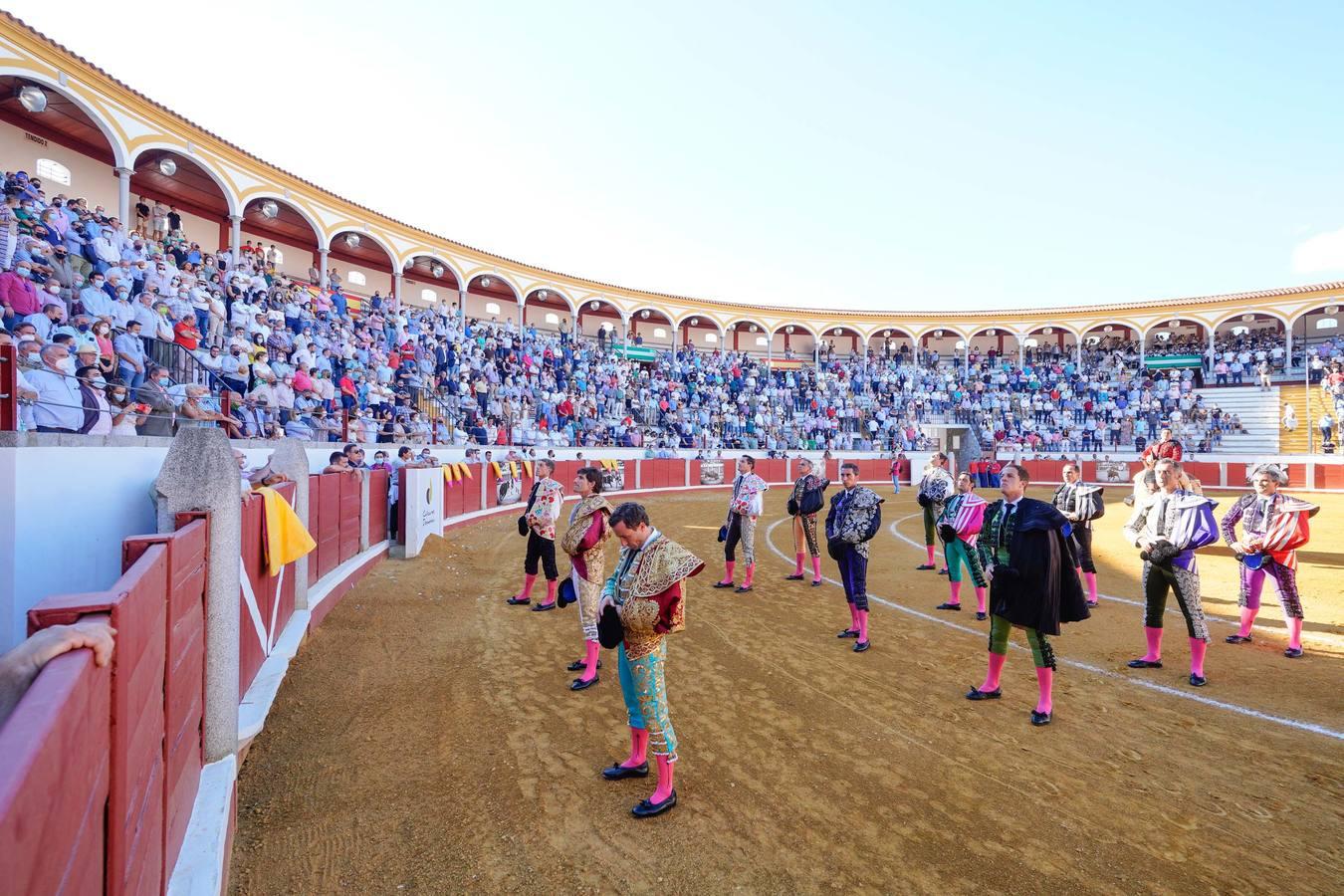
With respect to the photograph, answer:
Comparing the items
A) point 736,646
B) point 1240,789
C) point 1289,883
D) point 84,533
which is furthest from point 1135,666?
point 84,533

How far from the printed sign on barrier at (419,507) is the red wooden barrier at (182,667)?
6684 mm

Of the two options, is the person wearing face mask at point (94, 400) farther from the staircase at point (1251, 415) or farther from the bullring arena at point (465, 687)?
the staircase at point (1251, 415)

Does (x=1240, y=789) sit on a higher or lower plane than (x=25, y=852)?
lower

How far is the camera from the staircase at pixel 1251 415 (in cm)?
2823

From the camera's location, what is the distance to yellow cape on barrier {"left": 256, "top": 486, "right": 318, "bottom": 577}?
14.5 ft

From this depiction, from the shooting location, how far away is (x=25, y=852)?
896 mm

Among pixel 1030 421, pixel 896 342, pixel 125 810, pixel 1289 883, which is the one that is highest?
pixel 896 342

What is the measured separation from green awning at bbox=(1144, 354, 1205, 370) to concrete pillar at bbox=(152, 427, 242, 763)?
137ft

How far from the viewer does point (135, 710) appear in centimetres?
172

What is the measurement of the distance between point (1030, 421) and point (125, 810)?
36733 mm

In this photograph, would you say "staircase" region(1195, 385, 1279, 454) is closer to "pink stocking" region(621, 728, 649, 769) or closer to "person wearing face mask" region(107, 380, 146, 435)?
"pink stocking" region(621, 728, 649, 769)

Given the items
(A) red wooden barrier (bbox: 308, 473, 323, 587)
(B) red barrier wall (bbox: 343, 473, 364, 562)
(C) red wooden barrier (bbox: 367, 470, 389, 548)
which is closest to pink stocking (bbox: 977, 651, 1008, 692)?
(A) red wooden barrier (bbox: 308, 473, 323, 587)

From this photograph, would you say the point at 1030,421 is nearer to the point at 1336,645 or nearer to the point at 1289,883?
the point at 1336,645

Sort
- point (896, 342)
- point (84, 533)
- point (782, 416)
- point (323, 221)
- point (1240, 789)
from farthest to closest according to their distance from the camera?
point (896, 342), point (782, 416), point (323, 221), point (84, 533), point (1240, 789)
